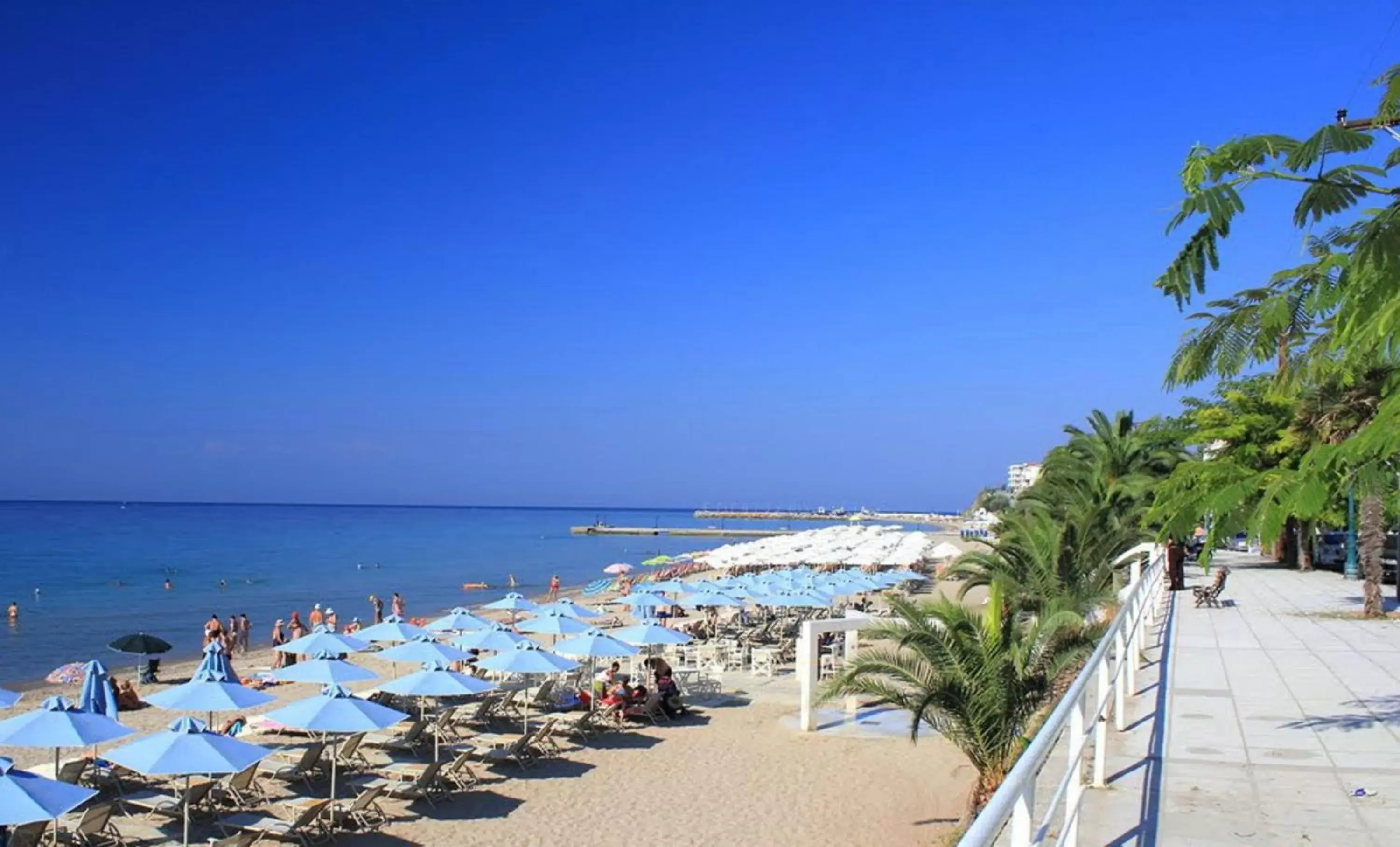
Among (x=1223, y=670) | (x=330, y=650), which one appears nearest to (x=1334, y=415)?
(x=1223, y=670)

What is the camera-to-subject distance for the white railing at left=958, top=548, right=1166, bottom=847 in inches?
89.7

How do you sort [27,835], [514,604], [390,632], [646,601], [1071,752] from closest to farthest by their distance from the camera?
1. [1071,752]
2. [27,835]
3. [390,632]
4. [514,604]
5. [646,601]

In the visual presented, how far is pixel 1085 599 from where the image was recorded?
1299cm

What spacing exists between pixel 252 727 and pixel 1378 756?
1253 centimetres

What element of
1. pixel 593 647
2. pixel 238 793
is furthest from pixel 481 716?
pixel 238 793

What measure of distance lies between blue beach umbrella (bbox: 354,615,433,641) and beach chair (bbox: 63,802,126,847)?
323 inches

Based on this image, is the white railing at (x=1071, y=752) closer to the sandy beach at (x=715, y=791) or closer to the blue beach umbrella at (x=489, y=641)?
the sandy beach at (x=715, y=791)

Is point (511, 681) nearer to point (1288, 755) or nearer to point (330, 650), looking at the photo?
point (330, 650)

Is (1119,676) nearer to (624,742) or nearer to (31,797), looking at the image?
(31,797)

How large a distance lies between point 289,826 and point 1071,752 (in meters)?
8.41

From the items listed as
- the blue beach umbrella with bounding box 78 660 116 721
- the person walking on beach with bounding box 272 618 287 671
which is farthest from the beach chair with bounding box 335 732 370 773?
the person walking on beach with bounding box 272 618 287 671

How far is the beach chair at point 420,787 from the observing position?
11.4m

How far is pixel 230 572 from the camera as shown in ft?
199

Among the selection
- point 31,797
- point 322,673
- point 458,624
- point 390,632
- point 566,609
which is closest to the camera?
point 31,797
